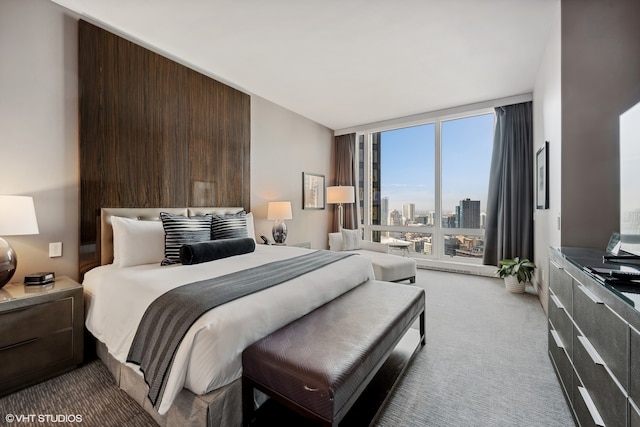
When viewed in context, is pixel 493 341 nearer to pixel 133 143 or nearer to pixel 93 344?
pixel 93 344

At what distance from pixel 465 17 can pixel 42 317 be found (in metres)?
4.05

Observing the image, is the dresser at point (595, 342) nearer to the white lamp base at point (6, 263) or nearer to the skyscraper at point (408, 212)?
the white lamp base at point (6, 263)

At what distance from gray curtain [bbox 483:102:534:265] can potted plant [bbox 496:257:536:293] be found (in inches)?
21.2

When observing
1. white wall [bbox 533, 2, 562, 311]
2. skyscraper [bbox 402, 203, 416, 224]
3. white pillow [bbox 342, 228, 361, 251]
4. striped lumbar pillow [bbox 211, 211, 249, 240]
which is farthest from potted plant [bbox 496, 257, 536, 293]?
striped lumbar pillow [bbox 211, 211, 249, 240]

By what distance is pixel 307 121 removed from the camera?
5.23m

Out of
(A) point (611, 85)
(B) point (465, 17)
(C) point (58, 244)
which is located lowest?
(C) point (58, 244)

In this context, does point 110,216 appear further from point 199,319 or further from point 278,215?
point 278,215

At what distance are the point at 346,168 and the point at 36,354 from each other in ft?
16.7

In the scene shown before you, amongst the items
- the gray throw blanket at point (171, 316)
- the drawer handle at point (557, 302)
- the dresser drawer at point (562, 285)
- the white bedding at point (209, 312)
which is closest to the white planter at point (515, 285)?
the dresser drawer at point (562, 285)

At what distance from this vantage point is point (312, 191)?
5363 millimetres

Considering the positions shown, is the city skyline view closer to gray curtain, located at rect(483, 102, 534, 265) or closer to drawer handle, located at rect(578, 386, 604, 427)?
gray curtain, located at rect(483, 102, 534, 265)

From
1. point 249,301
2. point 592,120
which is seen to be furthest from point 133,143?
point 592,120

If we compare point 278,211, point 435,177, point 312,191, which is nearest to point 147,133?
point 278,211

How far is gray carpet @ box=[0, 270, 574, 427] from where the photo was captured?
5.08 ft
